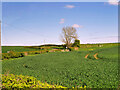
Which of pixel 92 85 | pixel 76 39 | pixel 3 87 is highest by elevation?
pixel 76 39

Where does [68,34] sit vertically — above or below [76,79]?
above

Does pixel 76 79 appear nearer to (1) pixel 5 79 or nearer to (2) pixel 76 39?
(1) pixel 5 79

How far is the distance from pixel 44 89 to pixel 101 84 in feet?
13.9

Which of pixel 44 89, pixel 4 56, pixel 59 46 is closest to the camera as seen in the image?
pixel 44 89

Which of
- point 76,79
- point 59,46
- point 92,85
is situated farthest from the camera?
point 59,46

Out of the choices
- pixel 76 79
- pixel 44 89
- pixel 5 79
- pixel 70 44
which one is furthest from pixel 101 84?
pixel 70 44

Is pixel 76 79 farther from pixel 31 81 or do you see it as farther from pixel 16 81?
pixel 16 81

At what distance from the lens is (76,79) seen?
8062 millimetres

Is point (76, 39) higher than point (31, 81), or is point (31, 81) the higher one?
point (76, 39)

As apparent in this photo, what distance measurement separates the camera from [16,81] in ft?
16.6

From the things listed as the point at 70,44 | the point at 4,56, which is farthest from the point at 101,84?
the point at 70,44

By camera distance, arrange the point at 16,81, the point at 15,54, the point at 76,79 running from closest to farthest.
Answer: the point at 16,81 → the point at 76,79 → the point at 15,54

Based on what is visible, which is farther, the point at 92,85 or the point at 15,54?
the point at 15,54

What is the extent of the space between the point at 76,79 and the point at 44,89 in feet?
13.8
